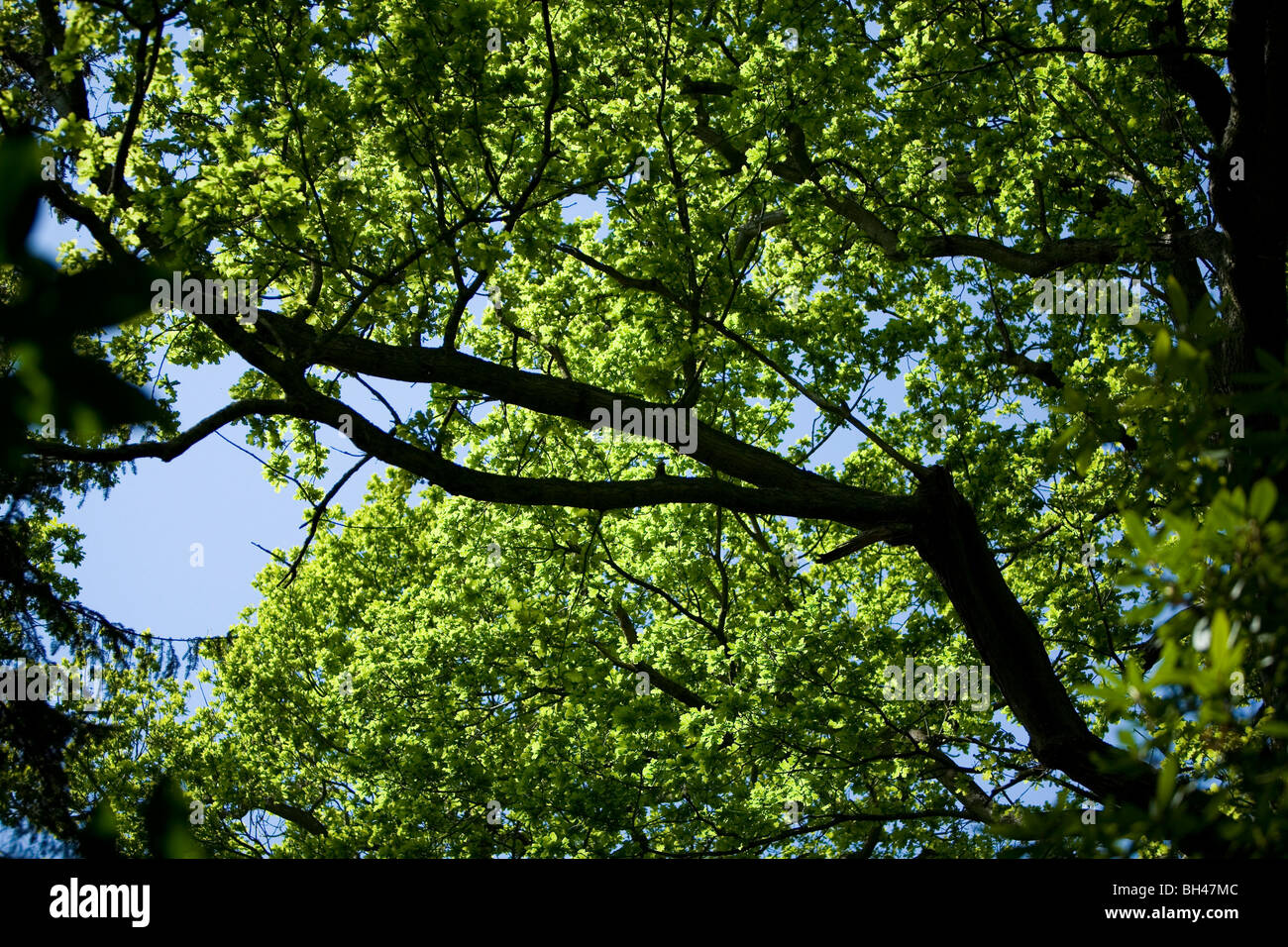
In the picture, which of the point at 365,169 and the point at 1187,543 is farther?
the point at 365,169

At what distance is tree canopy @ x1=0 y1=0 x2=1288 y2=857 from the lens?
20.2ft

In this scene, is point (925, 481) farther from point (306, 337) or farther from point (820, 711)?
point (306, 337)

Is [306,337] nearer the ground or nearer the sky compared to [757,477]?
nearer the sky

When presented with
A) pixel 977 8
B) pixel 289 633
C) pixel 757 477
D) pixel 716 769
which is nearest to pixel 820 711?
pixel 716 769

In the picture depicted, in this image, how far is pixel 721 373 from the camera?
38.2 ft

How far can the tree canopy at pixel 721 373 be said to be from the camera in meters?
6.17

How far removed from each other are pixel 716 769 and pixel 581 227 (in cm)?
635

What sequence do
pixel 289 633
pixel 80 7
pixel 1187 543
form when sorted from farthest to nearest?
pixel 289 633
pixel 80 7
pixel 1187 543

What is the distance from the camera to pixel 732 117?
33.1 feet

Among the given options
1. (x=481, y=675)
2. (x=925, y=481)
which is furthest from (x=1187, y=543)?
(x=481, y=675)
